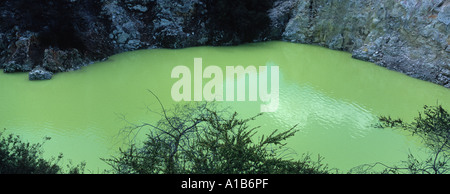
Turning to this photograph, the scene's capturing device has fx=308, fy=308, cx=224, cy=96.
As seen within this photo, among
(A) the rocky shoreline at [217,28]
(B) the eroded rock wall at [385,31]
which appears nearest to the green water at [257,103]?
(B) the eroded rock wall at [385,31]

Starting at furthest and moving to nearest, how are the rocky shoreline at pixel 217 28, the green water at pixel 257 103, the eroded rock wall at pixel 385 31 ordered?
the rocky shoreline at pixel 217 28 → the eroded rock wall at pixel 385 31 → the green water at pixel 257 103

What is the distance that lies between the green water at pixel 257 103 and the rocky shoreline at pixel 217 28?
2.32 ft

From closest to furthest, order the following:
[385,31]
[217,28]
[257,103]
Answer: [257,103] < [385,31] < [217,28]

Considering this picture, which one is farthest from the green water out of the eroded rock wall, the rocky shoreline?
the rocky shoreline

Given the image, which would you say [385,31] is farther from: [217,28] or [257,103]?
[217,28]

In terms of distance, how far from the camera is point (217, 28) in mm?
16703

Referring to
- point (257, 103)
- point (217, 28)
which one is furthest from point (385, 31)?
point (217, 28)

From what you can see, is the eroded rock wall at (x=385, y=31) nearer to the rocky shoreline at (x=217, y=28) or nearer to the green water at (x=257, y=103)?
the rocky shoreline at (x=217, y=28)

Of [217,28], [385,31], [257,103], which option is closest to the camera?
[257,103]

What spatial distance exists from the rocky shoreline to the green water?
71cm

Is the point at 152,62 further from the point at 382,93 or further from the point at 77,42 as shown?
the point at 382,93

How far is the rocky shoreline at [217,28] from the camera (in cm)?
1169

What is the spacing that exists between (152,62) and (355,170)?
10046 millimetres

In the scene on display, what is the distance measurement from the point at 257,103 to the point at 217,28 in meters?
8.48
